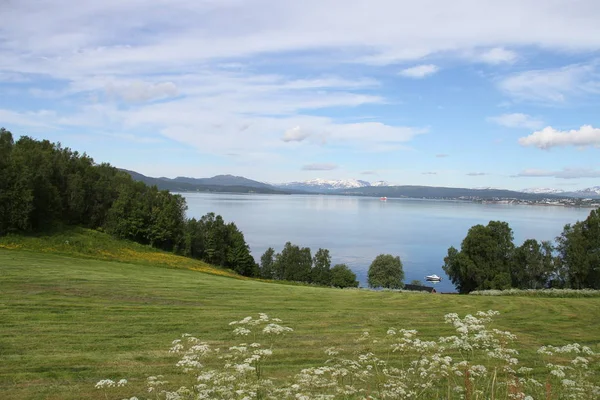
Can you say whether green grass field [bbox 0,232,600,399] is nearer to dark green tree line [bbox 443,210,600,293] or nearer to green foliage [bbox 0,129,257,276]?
green foliage [bbox 0,129,257,276]

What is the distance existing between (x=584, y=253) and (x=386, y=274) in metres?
20.2

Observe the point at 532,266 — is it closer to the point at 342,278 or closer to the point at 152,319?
the point at 342,278

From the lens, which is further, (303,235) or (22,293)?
(303,235)

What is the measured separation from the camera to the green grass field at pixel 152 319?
7535 millimetres

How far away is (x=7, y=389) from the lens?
21.4ft

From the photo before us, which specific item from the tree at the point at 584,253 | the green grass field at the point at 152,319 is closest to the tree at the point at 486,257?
the tree at the point at 584,253

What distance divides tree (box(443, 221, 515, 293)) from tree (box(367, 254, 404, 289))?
9927 millimetres

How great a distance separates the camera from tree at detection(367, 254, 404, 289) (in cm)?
5000

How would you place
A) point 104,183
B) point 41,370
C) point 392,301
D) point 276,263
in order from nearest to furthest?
1. point 41,370
2. point 392,301
3. point 104,183
4. point 276,263

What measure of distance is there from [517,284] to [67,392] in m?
44.1

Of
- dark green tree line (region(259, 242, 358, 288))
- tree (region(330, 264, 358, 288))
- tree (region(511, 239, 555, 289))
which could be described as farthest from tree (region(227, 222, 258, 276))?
tree (region(511, 239, 555, 289))

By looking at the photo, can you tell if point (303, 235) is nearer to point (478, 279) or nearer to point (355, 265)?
point (355, 265)

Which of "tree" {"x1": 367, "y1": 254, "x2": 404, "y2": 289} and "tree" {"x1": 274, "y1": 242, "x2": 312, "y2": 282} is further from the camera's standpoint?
"tree" {"x1": 274, "y1": 242, "x2": 312, "y2": 282}

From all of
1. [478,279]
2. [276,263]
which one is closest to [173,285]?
[478,279]
